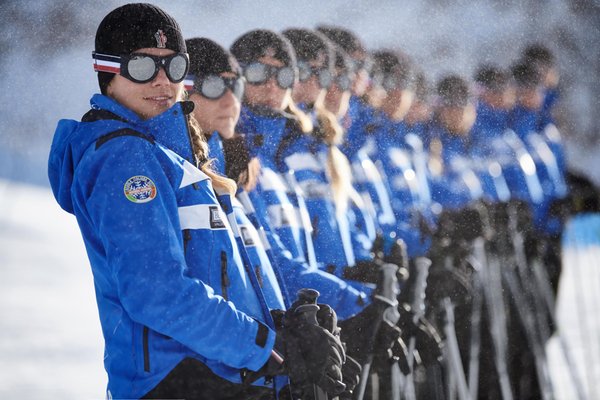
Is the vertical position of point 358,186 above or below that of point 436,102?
below

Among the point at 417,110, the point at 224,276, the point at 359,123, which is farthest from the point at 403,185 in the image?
the point at 224,276

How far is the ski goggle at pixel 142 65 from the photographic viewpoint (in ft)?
3.76

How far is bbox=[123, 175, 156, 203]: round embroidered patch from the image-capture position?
102 cm

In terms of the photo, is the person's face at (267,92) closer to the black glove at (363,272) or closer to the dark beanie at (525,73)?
the black glove at (363,272)

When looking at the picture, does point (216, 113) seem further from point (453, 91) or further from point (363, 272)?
point (453, 91)

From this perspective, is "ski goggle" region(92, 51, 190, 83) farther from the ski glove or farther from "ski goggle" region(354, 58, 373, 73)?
"ski goggle" region(354, 58, 373, 73)

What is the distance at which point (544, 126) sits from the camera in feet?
10.2

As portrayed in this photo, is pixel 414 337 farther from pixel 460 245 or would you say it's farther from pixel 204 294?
pixel 204 294

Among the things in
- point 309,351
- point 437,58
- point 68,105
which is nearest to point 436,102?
point 437,58

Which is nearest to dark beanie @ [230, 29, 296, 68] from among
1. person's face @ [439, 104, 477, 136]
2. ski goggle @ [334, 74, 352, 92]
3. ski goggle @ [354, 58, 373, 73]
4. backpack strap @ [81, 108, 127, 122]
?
ski goggle @ [334, 74, 352, 92]

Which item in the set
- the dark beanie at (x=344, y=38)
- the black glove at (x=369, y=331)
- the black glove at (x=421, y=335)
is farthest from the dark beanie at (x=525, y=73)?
the black glove at (x=369, y=331)

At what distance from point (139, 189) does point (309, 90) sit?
3.91 ft

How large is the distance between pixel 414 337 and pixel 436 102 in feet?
3.16

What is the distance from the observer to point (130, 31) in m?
1.16
